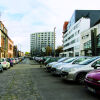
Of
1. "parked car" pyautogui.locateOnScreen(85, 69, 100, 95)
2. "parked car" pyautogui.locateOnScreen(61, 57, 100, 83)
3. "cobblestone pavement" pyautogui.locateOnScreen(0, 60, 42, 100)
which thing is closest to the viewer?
"parked car" pyautogui.locateOnScreen(85, 69, 100, 95)

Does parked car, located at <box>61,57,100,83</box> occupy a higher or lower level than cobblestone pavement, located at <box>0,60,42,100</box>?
higher

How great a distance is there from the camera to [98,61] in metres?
9.16

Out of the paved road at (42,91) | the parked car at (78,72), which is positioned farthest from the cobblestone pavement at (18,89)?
the parked car at (78,72)

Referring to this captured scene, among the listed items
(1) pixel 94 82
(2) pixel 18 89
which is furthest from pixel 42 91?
(1) pixel 94 82

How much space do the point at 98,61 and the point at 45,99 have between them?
14.7ft

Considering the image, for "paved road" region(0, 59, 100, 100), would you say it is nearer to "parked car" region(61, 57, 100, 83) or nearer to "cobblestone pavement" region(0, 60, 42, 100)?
"cobblestone pavement" region(0, 60, 42, 100)

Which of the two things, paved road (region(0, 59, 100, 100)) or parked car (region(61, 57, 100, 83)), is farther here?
parked car (region(61, 57, 100, 83))

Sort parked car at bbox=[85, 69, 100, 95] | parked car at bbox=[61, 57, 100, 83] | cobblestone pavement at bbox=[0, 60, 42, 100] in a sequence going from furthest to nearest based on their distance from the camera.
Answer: parked car at bbox=[61, 57, 100, 83], cobblestone pavement at bbox=[0, 60, 42, 100], parked car at bbox=[85, 69, 100, 95]

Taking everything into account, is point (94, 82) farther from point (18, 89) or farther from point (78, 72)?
point (18, 89)

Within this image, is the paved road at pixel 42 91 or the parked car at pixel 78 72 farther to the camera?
the parked car at pixel 78 72

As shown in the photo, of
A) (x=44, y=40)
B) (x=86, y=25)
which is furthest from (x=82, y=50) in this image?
(x=44, y=40)

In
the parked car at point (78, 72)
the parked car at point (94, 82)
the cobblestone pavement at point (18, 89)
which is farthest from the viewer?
the parked car at point (78, 72)

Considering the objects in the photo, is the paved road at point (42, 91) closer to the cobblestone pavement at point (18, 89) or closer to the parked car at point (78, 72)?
the cobblestone pavement at point (18, 89)

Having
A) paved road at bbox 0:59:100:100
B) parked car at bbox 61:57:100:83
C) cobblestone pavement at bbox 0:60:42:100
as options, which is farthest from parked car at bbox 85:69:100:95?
parked car at bbox 61:57:100:83
